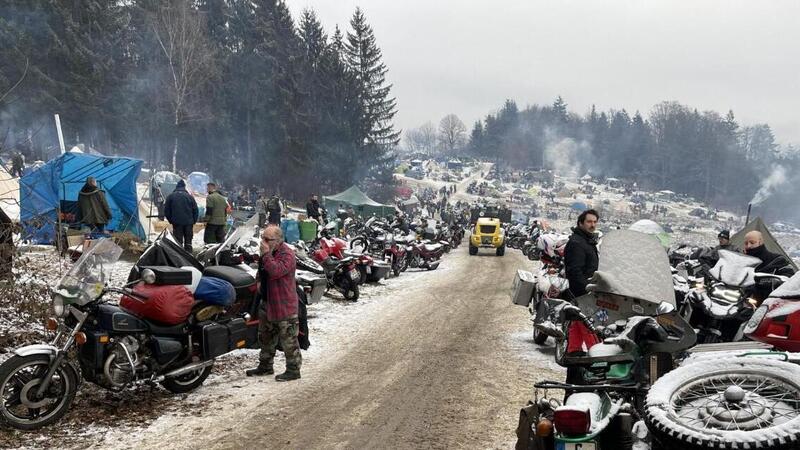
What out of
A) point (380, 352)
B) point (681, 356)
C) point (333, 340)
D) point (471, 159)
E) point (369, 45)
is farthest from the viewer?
point (471, 159)

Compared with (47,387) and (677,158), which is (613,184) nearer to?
(677,158)

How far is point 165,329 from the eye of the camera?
5488mm

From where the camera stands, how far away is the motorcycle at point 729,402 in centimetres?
261

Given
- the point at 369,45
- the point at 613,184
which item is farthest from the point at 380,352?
the point at 613,184

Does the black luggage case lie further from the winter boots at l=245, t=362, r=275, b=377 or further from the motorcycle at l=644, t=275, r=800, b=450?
the motorcycle at l=644, t=275, r=800, b=450

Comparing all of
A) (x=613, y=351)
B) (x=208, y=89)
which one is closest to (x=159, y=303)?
(x=613, y=351)

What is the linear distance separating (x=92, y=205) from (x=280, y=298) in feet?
28.2

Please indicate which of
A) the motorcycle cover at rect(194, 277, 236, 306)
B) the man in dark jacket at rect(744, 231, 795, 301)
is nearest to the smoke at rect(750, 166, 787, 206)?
the man in dark jacket at rect(744, 231, 795, 301)

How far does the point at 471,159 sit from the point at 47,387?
129 metres

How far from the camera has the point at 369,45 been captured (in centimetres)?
5753

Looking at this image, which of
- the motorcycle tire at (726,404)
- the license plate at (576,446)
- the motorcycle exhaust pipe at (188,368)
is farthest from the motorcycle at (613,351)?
the motorcycle exhaust pipe at (188,368)

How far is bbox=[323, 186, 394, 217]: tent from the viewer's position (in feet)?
113

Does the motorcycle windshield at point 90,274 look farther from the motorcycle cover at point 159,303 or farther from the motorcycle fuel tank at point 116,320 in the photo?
the motorcycle cover at point 159,303

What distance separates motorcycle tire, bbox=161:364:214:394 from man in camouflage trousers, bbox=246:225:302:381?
74 centimetres
